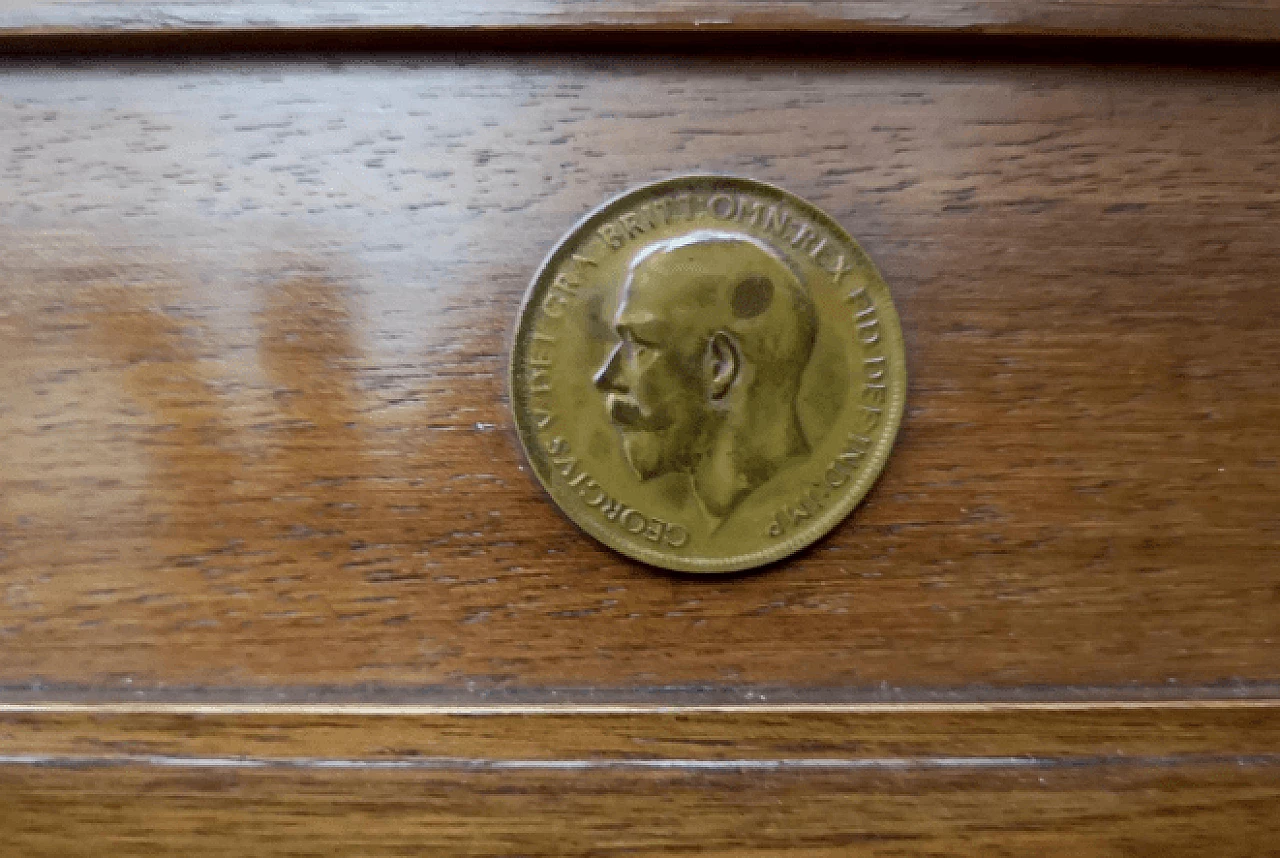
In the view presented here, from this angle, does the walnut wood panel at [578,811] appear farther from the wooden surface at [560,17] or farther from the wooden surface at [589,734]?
the wooden surface at [560,17]

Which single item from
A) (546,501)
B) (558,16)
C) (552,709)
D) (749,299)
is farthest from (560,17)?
(552,709)

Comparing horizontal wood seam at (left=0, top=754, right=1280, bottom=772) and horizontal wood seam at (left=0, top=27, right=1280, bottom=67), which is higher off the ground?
horizontal wood seam at (left=0, top=27, right=1280, bottom=67)

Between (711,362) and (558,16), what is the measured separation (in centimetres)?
34

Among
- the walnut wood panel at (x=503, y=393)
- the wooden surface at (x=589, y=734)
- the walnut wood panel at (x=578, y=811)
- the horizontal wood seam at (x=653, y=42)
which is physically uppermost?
the horizontal wood seam at (x=653, y=42)

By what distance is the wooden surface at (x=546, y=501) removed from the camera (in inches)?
29.6

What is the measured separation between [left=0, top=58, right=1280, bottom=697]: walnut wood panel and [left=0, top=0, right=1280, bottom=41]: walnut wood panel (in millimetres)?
37

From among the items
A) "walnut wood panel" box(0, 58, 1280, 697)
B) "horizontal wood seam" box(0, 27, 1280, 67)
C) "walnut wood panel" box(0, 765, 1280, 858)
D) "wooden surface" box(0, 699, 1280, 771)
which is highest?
"horizontal wood seam" box(0, 27, 1280, 67)

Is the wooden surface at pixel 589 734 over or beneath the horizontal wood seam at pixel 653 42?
beneath

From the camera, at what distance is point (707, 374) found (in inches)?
29.7

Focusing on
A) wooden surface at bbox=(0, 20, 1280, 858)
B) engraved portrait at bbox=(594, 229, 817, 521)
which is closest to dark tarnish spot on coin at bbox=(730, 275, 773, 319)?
engraved portrait at bbox=(594, 229, 817, 521)

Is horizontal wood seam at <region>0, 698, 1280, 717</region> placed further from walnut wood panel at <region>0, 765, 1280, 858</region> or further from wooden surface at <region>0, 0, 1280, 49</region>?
wooden surface at <region>0, 0, 1280, 49</region>

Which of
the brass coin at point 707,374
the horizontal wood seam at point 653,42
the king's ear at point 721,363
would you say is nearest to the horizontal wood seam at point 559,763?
the brass coin at point 707,374

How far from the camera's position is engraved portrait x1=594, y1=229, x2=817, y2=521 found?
748 millimetres

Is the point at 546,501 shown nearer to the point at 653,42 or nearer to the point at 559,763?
the point at 559,763
